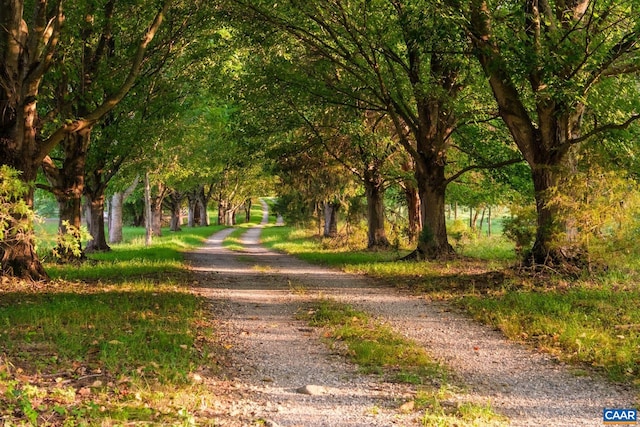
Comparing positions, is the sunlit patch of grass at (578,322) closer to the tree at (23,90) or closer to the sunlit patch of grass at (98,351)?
the sunlit patch of grass at (98,351)

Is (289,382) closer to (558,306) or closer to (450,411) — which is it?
(450,411)

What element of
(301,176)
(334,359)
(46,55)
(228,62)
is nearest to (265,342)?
(334,359)

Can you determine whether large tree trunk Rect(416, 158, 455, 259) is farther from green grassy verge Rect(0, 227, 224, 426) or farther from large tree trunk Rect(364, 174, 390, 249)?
green grassy verge Rect(0, 227, 224, 426)

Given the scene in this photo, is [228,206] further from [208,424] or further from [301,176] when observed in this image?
[208,424]

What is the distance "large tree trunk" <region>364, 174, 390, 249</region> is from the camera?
2270 centimetres

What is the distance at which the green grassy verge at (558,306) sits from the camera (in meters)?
6.32

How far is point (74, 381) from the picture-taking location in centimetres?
510

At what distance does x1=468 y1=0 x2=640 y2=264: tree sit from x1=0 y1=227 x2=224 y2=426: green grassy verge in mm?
7367

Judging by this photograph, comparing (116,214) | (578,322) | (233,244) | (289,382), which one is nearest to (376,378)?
(289,382)

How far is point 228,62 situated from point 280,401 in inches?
570

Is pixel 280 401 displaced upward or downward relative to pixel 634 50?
downward

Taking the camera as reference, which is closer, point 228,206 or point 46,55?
point 46,55

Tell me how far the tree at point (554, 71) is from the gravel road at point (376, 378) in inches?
154

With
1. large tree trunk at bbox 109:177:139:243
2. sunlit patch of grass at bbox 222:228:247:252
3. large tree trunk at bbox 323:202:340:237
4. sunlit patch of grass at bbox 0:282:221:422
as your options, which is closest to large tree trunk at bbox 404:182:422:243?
large tree trunk at bbox 323:202:340:237
